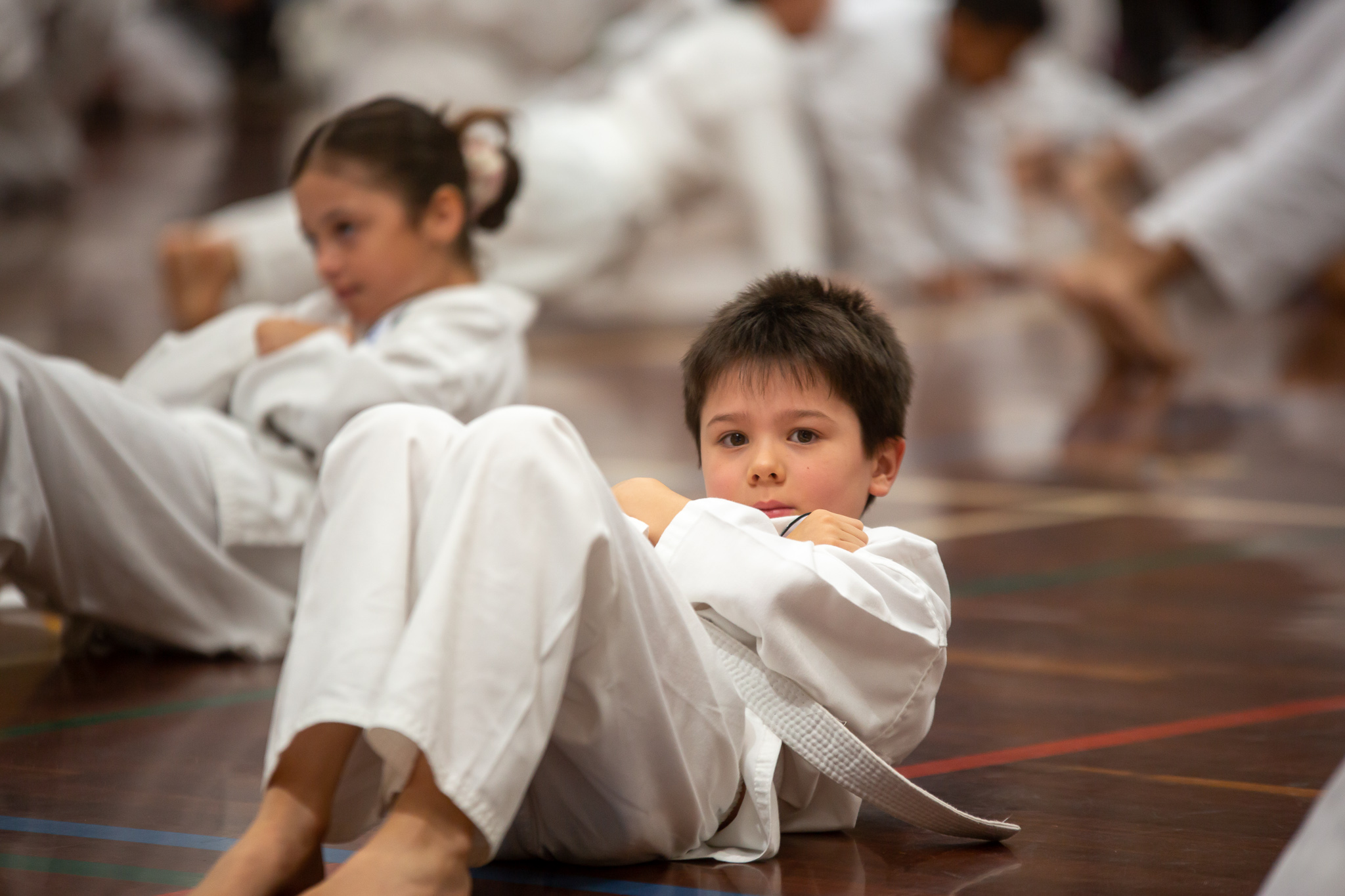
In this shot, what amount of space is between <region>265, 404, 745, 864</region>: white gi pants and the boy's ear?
28 cm

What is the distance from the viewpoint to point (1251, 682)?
176 cm

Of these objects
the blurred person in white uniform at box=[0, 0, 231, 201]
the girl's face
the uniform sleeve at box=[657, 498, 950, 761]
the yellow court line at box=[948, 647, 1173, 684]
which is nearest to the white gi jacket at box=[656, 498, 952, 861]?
the uniform sleeve at box=[657, 498, 950, 761]

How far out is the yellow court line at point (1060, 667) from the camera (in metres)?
1.79

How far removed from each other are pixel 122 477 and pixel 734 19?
340 cm

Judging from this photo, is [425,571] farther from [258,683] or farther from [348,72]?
[348,72]

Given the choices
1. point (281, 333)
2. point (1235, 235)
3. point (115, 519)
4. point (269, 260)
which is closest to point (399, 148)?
point (281, 333)

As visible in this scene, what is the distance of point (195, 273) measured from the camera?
3.20 meters

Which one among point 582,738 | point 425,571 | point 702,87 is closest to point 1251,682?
point 582,738

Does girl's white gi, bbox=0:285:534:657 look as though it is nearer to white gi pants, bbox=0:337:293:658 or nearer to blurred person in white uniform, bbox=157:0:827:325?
white gi pants, bbox=0:337:293:658

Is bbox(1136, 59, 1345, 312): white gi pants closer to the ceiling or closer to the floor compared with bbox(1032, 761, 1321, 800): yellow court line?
closer to the ceiling

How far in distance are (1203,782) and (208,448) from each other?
1.09m

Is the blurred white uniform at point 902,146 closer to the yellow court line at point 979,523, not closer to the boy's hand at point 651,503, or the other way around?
the yellow court line at point 979,523

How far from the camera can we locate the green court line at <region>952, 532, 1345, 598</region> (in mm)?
2223

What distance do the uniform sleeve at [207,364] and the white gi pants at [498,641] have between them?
97 centimetres
